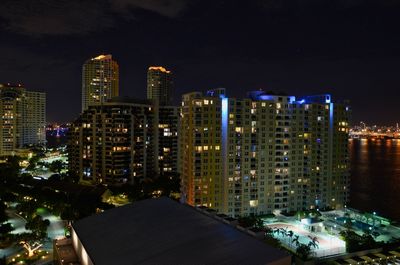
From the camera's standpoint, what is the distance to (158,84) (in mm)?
87812

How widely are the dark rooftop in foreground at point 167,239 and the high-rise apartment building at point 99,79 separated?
66.5 metres

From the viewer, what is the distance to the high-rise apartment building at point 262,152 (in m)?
31.6

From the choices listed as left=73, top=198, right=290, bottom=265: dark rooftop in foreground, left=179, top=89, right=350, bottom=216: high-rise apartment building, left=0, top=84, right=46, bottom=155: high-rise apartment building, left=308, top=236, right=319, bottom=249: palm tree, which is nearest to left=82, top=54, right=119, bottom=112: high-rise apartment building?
left=0, top=84, right=46, bottom=155: high-rise apartment building

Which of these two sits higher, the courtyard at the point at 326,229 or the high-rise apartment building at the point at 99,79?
the high-rise apartment building at the point at 99,79

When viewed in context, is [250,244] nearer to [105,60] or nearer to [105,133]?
[105,133]

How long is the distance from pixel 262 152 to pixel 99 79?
5780 cm

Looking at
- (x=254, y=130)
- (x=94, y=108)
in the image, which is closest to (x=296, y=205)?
(x=254, y=130)

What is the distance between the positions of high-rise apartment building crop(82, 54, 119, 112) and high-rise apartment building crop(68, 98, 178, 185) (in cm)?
3438

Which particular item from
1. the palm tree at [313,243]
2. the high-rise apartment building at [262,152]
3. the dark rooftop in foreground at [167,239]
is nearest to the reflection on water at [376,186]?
the high-rise apartment building at [262,152]

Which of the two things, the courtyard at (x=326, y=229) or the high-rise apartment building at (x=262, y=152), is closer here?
the courtyard at (x=326, y=229)

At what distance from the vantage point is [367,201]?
47.2 metres

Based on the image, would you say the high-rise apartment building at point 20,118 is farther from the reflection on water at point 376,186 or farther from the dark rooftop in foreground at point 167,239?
the dark rooftop in foreground at point 167,239

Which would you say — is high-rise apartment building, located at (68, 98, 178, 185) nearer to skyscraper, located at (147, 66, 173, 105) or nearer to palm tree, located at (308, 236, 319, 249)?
palm tree, located at (308, 236, 319, 249)

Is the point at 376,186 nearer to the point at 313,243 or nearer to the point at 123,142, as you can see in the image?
the point at 313,243
